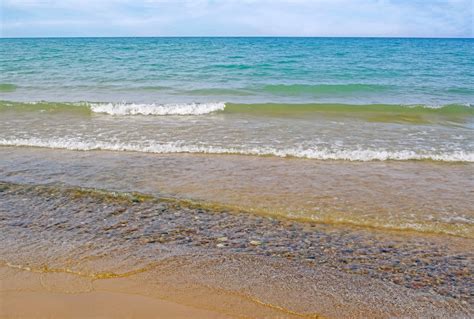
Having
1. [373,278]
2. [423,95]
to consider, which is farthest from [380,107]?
[373,278]

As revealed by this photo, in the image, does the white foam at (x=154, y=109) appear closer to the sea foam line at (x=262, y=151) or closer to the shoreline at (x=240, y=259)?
the sea foam line at (x=262, y=151)

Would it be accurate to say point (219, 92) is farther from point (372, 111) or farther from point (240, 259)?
point (240, 259)

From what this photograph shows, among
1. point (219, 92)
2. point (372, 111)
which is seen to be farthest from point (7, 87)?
point (372, 111)

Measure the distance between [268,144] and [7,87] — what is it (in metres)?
17.4

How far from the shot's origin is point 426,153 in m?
9.30

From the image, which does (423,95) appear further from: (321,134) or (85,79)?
(85,79)

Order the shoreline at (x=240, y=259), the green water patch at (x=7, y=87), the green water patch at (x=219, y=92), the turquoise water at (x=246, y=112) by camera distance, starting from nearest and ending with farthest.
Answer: the shoreline at (x=240, y=259)
the turquoise water at (x=246, y=112)
the green water patch at (x=219, y=92)
the green water patch at (x=7, y=87)

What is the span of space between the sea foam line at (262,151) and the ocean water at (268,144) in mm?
42

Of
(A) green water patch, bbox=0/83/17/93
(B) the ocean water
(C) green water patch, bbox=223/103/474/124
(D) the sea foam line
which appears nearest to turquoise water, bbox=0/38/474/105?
(A) green water patch, bbox=0/83/17/93

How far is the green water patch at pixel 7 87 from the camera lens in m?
21.0

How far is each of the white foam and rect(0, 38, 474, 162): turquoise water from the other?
4 centimetres

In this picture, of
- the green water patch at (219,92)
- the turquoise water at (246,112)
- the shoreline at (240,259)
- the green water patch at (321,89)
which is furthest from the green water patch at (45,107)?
the shoreline at (240,259)

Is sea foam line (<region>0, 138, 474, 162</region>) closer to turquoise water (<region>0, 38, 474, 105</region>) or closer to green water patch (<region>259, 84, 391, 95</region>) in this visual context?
turquoise water (<region>0, 38, 474, 105</region>)

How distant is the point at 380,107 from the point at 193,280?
13.6 meters
